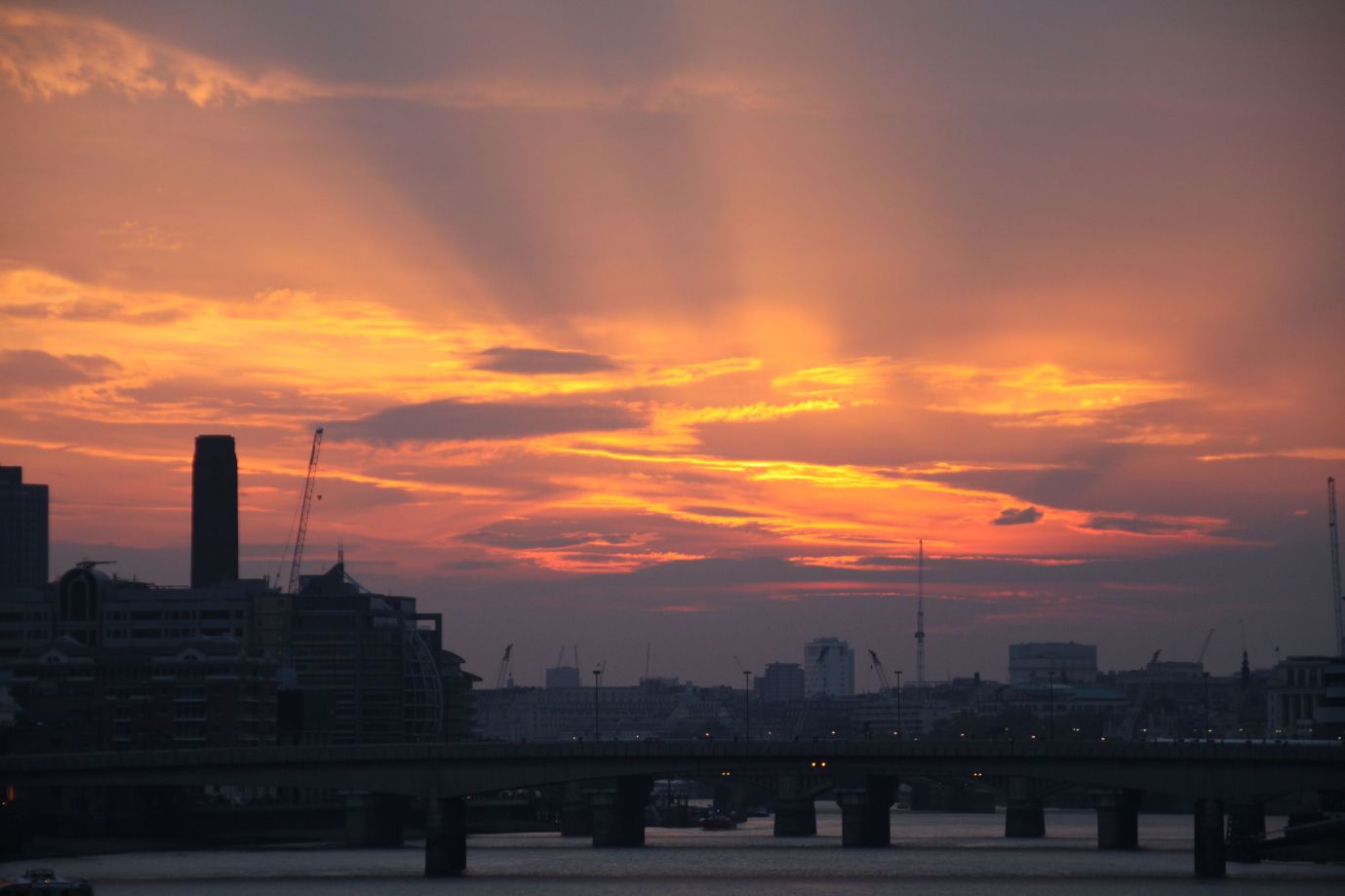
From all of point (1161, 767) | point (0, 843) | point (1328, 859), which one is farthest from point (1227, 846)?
point (0, 843)

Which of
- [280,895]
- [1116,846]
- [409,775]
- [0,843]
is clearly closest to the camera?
[280,895]

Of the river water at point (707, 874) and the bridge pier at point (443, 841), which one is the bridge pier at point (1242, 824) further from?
the bridge pier at point (443, 841)

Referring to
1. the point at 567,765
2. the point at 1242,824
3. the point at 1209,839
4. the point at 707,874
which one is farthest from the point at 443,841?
the point at 1242,824

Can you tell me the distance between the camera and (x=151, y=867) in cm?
17575

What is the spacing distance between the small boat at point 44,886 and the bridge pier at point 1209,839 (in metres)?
78.3

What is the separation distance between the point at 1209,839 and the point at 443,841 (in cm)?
5776

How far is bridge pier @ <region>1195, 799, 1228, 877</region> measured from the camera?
154 m

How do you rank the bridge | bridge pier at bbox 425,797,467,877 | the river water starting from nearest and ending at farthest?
the river water, the bridge, bridge pier at bbox 425,797,467,877

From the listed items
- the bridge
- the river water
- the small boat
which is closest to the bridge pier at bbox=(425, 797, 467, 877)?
the bridge

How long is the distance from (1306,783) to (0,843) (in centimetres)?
10835

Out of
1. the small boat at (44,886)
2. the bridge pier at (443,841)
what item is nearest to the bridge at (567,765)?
the bridge pier at (443,841)

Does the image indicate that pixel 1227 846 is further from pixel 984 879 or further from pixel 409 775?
pixel 409 775

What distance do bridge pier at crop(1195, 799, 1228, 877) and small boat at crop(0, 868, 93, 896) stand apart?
7835cm

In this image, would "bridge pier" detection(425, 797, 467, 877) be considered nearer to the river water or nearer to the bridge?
the bridge
